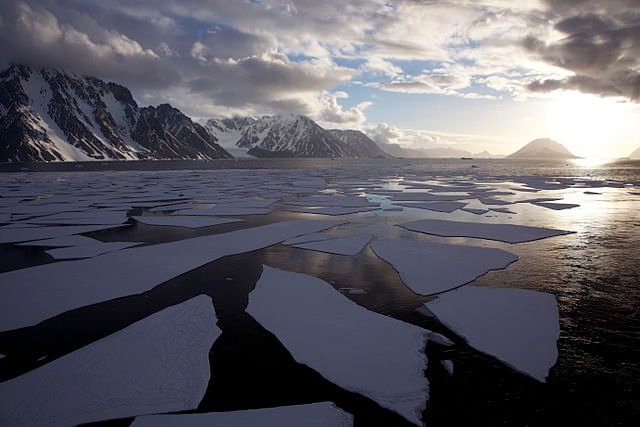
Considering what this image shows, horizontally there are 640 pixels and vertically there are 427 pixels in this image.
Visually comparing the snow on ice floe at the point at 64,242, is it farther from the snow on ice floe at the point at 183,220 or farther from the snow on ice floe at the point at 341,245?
the snow on ice floe at the point at 341,245

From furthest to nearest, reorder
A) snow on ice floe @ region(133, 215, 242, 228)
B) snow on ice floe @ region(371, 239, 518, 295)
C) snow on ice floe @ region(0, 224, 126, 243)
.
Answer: snow on ice floe @ region(133, 215, 242, 228), snow on ice floe @ region(0, 224, 126, 243), snow on ice floe @ region(371, 239, 518, 295)

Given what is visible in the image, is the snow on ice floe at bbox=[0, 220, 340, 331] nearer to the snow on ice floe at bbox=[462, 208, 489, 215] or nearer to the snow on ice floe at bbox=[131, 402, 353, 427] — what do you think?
the snow on ice floe at bbox=[131, 402, 353, 427]

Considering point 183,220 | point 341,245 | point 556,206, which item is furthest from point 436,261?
point 556,206

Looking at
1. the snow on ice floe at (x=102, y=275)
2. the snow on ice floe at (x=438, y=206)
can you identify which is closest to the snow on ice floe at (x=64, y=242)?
the snow on ice floe at (x=102, y=275)

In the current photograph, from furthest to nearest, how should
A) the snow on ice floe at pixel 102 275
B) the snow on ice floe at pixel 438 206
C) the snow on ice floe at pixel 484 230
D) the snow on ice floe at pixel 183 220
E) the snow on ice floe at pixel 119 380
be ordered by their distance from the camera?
1. the snow on ice floe at pixel 438 206
2. the snow on ice floe at pixel 183 220
3. the snow on ice floe at pixel 484 230
4. the snow on ice floe at pixel 102 275
5. the snow on ice floe at pixel 119 380

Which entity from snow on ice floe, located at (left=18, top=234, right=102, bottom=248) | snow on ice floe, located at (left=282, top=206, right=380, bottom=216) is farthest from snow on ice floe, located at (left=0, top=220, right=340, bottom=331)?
snow on ice floe, located at (left=282, top=206, right=380, bottom=216)

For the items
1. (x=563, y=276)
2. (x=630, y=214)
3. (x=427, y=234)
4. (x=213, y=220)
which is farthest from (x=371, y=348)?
(x=630, y=214)

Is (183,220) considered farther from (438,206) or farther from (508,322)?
(508,322)
